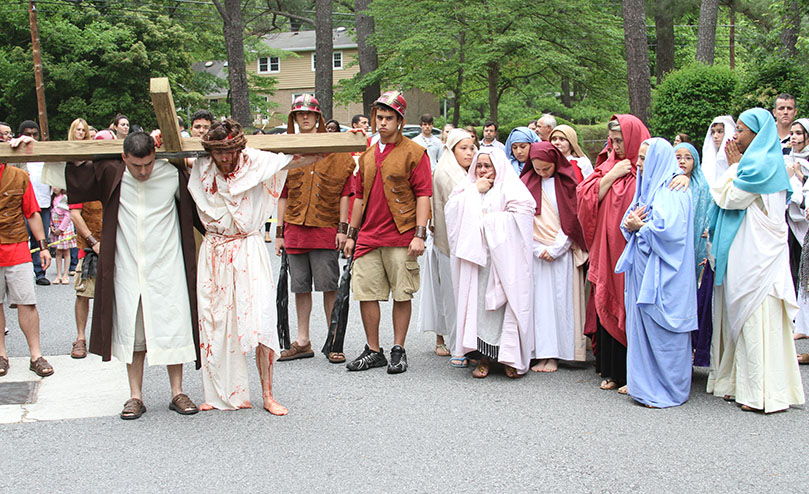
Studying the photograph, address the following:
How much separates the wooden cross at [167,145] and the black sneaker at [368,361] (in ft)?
6.40

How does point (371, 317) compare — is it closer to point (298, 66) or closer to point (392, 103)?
point (392, 103)

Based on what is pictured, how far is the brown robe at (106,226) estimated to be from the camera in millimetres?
5391

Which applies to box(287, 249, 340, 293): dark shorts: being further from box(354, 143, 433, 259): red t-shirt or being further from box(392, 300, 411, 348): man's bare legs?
box(392, 300, 411, 348): man's bare legs

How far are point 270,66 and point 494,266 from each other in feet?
158

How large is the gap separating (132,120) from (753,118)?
90.0ft

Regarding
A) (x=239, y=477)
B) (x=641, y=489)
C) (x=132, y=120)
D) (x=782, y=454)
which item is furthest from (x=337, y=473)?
(x=132, y=120)

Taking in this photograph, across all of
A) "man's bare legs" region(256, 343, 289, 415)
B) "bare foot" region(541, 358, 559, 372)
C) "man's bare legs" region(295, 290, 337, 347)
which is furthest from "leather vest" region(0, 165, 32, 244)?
"bare foot" region(541, 358, 559, 372)

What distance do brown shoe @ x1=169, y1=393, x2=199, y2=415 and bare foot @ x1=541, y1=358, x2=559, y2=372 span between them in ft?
9.24

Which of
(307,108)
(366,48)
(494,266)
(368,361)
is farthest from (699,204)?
(366,48)

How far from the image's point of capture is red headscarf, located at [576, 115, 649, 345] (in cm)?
617

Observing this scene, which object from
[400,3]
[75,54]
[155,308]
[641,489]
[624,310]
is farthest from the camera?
[75,54]

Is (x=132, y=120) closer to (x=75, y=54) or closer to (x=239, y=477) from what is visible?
(x=75, y=54)

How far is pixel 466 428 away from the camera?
17.2ft

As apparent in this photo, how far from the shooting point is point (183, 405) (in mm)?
5559
